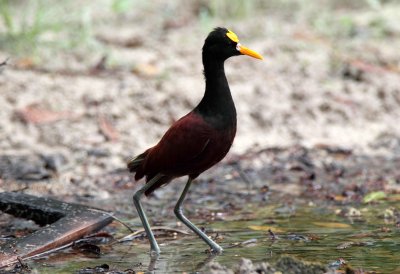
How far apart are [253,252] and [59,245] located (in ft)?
3.63

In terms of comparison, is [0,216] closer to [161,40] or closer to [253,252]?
[253,252]

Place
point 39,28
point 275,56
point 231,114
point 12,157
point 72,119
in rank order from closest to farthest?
point 231,114 < point 12,157 < point 72,119 < point 39,28 < point 275,56

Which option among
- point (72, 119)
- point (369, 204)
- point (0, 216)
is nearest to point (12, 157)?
point (72, 119)

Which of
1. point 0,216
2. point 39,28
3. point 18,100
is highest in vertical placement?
point 39,28

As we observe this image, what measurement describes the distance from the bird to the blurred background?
2324mm

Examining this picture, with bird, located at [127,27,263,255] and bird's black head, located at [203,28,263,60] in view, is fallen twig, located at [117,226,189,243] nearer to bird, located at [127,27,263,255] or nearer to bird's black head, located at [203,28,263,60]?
bird, located at [127,27,263,255]

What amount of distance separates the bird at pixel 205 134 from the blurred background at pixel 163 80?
2.32 metres

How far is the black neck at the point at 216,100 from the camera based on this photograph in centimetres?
473

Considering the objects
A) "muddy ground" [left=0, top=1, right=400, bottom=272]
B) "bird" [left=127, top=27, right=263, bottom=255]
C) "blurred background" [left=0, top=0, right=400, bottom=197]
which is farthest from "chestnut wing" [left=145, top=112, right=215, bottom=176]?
"blurred background" [left=0, top=0, right=400, bottom=197]

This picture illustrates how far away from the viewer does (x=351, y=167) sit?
7613mm

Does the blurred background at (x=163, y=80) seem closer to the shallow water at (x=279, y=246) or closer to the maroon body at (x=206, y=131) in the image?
the shallow water at (x=279, y=246)

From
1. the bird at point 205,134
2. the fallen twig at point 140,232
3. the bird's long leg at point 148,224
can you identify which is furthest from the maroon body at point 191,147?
the fallen twig at point 140,232

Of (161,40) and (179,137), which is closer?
(179,137)

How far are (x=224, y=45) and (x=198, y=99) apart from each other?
3519mm
